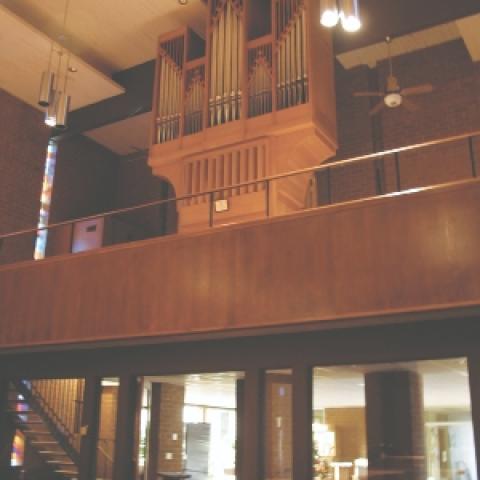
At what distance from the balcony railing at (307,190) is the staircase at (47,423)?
193cm

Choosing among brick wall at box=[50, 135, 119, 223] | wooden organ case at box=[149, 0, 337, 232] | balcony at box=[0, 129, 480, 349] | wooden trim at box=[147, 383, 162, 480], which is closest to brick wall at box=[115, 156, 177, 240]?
brick wall at box=[50, 135, 119, 223]

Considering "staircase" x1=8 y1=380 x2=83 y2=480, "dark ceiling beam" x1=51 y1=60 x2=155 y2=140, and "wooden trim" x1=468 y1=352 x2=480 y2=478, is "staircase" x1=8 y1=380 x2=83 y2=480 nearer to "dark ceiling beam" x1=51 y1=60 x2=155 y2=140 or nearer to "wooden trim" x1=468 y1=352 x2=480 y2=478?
"dark ceiling beam" x1=51 y1=60 x2=155 y2=140

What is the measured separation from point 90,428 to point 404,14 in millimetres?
5786

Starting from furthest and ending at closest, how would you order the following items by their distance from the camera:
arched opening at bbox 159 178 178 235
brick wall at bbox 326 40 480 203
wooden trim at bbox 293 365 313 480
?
arched opening at bbox 159 178 178 235
brick wall at bbox 326 40 480 203
wooden trim at bbox 293 365 313 480

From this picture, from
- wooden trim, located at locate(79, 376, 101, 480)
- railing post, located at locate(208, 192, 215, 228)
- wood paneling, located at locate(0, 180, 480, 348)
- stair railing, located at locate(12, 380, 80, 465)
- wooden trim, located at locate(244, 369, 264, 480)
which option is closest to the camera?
wood paneling, located at locate(0, 180, 480, 348)

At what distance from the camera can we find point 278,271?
5852mm

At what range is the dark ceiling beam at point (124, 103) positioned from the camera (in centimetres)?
932

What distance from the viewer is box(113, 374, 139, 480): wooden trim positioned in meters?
7.00

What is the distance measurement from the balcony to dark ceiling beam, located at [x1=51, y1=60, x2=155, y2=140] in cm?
258

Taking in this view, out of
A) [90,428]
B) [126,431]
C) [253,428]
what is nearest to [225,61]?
[253,428]

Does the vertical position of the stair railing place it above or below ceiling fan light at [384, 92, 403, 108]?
below

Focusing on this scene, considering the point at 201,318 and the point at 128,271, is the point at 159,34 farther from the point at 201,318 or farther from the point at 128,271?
the point at 201,318

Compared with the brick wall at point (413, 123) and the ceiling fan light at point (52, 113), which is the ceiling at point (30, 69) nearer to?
the ceiling fan light at point (52, 113)

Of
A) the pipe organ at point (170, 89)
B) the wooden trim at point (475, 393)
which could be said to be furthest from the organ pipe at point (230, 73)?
the wooden trim at point (475, 393)
